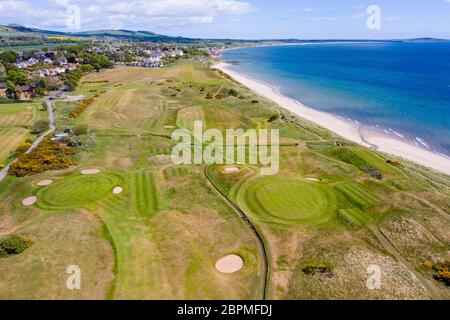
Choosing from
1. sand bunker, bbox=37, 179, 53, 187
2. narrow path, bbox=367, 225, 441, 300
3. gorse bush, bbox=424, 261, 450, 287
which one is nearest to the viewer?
narrow path, bbox=367, 225, 441, 300

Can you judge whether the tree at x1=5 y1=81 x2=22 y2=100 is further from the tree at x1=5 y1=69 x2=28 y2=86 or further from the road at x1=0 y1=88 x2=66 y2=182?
the tree at x1=5 y1=69 x2=28 y2=86

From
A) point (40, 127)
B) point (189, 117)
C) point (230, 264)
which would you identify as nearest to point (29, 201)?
point (230, 264)

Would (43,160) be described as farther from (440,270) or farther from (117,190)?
(440,270)

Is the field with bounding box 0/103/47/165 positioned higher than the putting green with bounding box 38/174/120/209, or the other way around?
the field with bounding box 0/103/47/165

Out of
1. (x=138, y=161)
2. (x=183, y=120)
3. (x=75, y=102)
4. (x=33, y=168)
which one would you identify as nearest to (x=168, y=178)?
(x=138, y=161)

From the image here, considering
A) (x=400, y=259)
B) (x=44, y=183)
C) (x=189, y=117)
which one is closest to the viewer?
(x=400, y=259)

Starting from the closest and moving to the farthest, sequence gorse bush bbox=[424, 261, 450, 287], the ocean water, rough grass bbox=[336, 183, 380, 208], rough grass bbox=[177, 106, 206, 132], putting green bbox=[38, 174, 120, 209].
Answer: gorse bush bbox=[424, 261, 450, 287] < rough grass bbox=[336, 183, 380, 208] < putting green bbox=[38, 174, 120, 209] < rough grass bbox=[177, 106, 206, 132] < the ocean water

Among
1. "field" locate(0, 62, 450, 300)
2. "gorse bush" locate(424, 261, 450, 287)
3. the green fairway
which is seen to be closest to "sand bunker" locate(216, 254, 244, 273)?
"field" locate(0, 62, 450, 300)

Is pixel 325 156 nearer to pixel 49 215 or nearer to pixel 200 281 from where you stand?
pixel 200 281
